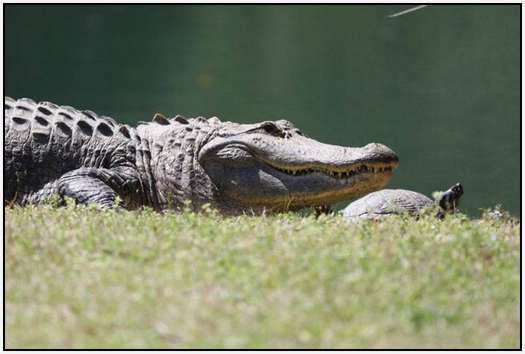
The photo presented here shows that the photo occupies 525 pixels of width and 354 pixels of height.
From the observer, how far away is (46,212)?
18.7 feet

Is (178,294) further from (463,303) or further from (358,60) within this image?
(358,60)

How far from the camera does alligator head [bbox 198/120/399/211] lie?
6.96m

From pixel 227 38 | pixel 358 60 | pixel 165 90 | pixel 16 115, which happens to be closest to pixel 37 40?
pixel 227 38

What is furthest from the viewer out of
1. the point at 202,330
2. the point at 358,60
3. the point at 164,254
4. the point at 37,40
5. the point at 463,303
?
the point at 37,40

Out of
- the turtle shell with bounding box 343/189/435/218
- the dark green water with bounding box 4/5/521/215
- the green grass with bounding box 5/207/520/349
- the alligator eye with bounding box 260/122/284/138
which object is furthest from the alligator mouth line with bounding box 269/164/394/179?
the dark green water with bounding box 4/5/521/215

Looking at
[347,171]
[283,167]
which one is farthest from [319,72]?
[347,171]

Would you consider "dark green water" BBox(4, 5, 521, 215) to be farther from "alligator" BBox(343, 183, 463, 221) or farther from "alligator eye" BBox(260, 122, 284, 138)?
"alligator eye" BBox(260, 122, 284, 138)

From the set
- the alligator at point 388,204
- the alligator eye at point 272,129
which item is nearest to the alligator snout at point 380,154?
the alligator at point 388,204

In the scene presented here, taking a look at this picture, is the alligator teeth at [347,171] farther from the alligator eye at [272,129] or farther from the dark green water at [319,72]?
the dark green water at [319,72]

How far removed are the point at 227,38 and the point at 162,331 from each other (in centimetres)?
2064

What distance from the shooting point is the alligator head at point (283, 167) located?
696cm

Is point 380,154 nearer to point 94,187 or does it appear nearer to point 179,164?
point 179,164

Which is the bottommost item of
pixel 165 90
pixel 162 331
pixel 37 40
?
pixel 162 331

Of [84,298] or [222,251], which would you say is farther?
[222,251]
